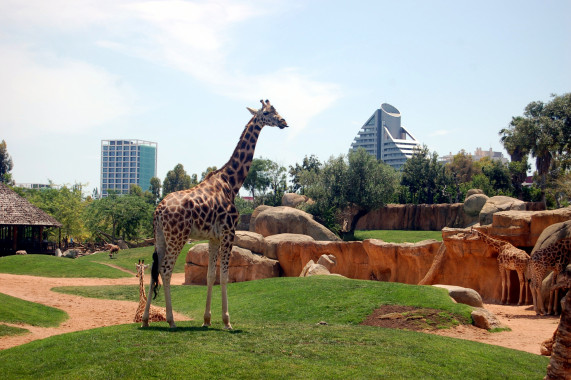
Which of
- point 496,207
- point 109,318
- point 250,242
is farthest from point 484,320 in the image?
point 496,207

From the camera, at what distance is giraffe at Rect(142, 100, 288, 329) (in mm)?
11055

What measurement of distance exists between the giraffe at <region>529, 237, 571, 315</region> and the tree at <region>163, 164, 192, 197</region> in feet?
242

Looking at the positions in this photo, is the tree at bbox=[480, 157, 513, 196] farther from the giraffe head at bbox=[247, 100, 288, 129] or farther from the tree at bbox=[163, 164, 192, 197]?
the tree at bbox=[163, 164, 192, 197]

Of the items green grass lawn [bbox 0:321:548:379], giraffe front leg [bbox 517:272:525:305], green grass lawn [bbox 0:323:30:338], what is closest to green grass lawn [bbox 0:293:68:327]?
green grass lawn [bbox 0:323:30:338]

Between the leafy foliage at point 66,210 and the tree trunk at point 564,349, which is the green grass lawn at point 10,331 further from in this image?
the leafy foliage at point 66,210

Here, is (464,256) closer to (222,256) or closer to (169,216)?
(222,256)

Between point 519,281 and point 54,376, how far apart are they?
17.8 meters

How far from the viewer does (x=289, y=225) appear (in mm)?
35531

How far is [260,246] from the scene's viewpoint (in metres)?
28.5

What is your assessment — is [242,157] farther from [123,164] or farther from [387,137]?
[123,164]

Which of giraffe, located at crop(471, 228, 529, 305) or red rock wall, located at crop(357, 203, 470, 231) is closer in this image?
giraffe, located at crop(471, 228, 529, 305)

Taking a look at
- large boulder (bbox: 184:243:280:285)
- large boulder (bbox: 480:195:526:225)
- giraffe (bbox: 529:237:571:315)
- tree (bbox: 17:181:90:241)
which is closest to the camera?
giraffe (bbox: 529:237:571:315)

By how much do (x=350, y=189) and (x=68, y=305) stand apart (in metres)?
29.9

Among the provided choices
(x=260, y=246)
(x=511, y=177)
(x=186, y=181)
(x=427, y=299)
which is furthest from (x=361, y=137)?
(x=427, y=299)
